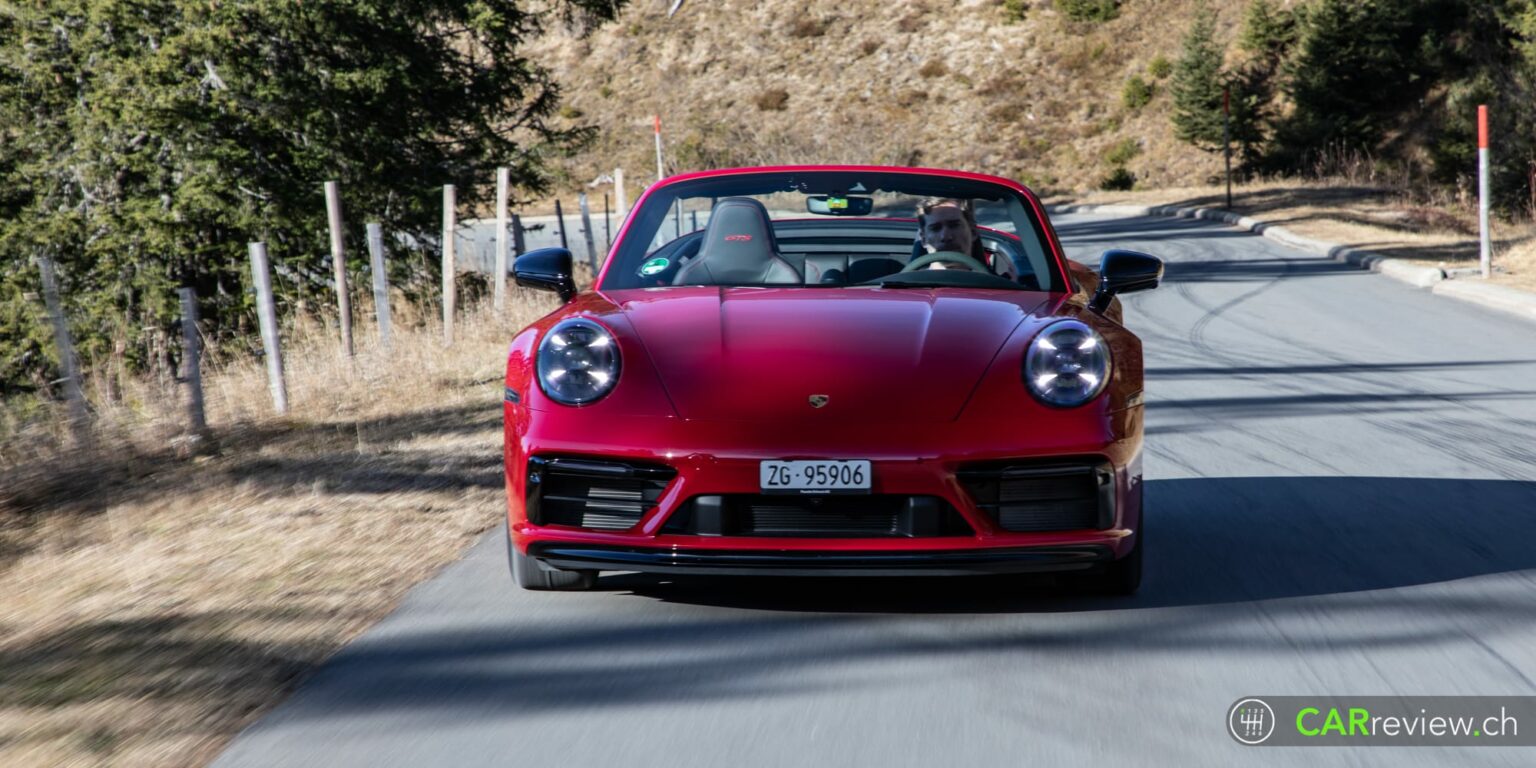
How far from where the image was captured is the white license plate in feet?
12.6

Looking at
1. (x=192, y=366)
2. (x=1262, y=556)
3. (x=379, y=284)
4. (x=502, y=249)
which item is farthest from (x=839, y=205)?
(x=502, y=249)

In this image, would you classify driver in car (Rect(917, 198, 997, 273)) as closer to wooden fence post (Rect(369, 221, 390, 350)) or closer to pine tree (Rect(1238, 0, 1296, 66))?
wooden fence post (Rect(369, 221, 390, 350))

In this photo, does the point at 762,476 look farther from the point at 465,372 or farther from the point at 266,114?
the point at 266,114

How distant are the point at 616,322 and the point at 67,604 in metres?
1.92

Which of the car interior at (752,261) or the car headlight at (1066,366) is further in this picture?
the car interior at (752,261)

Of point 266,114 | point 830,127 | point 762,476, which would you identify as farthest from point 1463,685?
point 830,127

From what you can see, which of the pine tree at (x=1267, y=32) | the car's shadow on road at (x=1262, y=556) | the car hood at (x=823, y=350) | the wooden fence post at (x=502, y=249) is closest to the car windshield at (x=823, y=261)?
the car hood at (x=823, y=350)

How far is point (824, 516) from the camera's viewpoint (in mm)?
3914

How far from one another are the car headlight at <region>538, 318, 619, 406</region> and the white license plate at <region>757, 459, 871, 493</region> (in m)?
0.53

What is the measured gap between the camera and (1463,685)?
3473mm

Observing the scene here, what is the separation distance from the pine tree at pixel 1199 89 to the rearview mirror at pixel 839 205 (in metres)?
37.6

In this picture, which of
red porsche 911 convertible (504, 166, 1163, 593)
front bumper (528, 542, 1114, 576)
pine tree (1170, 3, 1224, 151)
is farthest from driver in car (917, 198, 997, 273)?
pine tree (1170, 3, 1224, 151)

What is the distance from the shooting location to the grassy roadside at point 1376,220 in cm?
1873

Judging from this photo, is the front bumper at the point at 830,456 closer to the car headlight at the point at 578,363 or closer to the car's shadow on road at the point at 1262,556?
the car headlight at the point at 578,363
